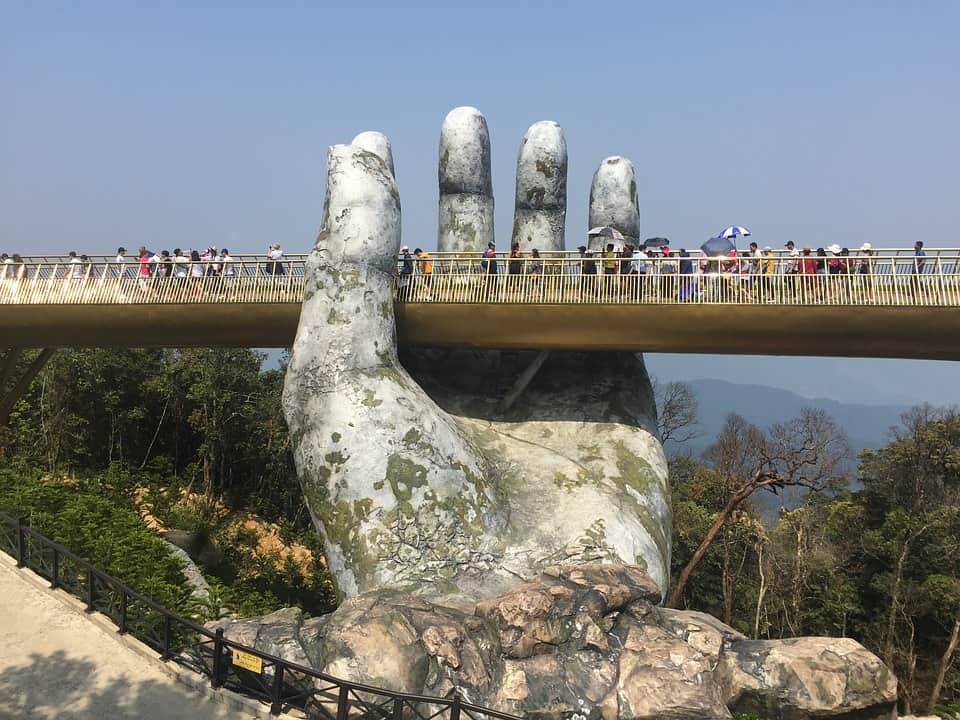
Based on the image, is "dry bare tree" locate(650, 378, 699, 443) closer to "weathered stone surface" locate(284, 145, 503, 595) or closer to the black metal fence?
"weathered stone surface" locate(284, 145, 503, 595)

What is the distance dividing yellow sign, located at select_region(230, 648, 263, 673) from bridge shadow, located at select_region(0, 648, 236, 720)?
1.94 feet

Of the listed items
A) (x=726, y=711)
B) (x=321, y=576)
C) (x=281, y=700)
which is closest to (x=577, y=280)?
(x=726, y=711)

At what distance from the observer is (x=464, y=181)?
21.2m

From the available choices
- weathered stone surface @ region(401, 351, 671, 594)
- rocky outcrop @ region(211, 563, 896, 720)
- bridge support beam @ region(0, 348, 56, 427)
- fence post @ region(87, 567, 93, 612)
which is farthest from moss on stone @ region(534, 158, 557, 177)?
bridge support beam @ region(0, 348, 56, 427)

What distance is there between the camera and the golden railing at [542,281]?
611 inches

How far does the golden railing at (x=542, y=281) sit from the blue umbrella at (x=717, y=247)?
787mm

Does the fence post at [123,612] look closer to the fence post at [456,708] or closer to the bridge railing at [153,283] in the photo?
the fence post at [456,708]

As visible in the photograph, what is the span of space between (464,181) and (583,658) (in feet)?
43.9

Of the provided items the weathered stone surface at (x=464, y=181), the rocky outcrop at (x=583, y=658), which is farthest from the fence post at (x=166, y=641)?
the weathered stone surface at (x=464, y=181)

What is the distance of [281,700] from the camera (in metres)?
10.6

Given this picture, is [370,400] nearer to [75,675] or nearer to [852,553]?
[75,675]

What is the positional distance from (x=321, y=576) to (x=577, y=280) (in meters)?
17.0

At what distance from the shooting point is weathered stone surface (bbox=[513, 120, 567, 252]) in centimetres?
2123

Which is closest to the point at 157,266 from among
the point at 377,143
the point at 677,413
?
the point at 377,143
